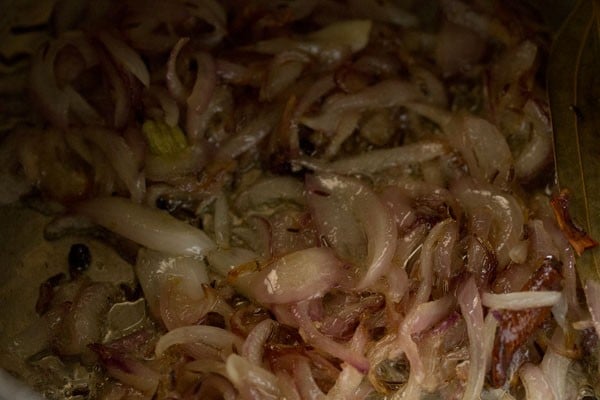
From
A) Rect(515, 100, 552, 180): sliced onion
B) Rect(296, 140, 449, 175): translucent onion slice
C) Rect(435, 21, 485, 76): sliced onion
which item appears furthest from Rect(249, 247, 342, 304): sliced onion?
Rect(435, 21, 485, 76): sliced onion

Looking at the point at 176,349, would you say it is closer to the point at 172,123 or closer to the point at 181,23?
the point at 172,123

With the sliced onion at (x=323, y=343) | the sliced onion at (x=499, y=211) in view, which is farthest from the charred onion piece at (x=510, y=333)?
the sliced onion at (x=323, y=343)

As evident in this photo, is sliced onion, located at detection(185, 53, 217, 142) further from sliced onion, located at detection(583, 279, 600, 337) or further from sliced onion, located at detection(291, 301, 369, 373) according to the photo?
sliced onion, located at detection(583, 279, 600, 337)

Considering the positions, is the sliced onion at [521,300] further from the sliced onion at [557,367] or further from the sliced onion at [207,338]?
the sliced onion at [207,338]

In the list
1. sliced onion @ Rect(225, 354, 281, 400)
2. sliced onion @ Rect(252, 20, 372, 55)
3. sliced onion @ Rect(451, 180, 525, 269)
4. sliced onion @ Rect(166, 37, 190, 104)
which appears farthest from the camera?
sliced onion @ Rect(252, 20, 372, 55)

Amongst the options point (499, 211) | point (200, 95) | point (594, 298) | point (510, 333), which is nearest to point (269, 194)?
point (200, 95)

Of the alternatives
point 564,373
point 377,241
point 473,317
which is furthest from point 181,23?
point 564,373

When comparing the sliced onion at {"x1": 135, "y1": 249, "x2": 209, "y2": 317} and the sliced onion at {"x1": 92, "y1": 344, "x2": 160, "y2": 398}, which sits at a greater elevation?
the sliced onion at {"x1": 135, "y1": 249, "x2": 209, "y2": 317}
